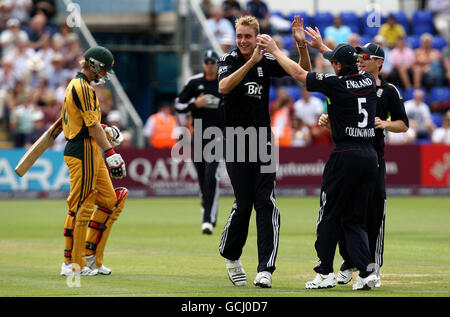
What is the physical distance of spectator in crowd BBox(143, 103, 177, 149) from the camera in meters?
26.3

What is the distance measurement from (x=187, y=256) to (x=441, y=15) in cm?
2350

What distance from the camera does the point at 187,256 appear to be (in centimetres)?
1284

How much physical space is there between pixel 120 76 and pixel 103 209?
19397mm

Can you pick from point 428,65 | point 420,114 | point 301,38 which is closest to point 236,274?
point 301,38

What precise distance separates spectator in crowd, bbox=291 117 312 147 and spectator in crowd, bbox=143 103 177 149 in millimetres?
3430

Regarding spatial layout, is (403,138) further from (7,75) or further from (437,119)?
(7,75)

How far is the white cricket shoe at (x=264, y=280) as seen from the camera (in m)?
9.77

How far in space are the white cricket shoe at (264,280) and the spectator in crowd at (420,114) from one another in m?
18.4

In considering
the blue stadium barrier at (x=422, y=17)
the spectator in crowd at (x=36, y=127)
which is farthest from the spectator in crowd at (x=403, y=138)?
the spectator in crowd at (x=36, y=127)

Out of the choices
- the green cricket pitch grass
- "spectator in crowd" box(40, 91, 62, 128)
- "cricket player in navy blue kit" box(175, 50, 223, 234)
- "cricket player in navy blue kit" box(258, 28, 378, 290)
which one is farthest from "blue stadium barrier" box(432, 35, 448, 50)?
"cricket player in navy blue kit" box(258, 28, 378, 290)

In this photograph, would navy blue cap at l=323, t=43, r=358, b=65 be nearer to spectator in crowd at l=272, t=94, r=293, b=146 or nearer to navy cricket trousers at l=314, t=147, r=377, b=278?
navy cricket trousers at l=314, t=147, r=377, b=278

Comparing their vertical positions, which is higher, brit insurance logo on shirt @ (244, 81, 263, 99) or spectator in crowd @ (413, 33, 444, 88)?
spectator in crowd @ (413, 33, 444, 88)
